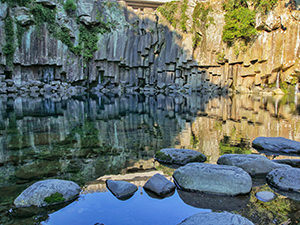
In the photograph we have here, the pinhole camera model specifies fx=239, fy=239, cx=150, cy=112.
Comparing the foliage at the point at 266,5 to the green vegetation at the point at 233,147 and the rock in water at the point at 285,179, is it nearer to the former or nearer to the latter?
the green vegetation at the point at 233,147

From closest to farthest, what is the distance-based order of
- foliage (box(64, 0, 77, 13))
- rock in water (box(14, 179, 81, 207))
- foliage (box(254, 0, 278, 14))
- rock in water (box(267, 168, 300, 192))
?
rock in water (box(14, 179, 81, 207))
rock in water (box(267, 168, 300, 192))
foliage (box(64, 0, 77, 13))
foliage (box(254, 0, 278, 14))

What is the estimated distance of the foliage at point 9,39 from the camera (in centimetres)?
2171

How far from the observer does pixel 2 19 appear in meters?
21.4

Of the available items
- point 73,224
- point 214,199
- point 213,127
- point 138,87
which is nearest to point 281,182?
point 214,199

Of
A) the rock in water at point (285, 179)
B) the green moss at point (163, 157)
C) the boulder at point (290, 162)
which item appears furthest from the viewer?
the green moss at point (163, 157)

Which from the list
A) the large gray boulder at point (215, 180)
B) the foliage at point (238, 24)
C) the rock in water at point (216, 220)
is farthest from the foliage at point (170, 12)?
the rock in water at point (216, 220)

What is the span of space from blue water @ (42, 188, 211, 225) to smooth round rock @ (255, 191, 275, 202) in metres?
0.74

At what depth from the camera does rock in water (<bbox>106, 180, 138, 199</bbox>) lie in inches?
115

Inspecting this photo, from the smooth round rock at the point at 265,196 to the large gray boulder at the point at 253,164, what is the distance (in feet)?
2.12

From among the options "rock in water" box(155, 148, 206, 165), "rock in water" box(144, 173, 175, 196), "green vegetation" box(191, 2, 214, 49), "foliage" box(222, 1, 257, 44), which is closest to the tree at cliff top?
"foliage" box(222, 1, 257, 44)

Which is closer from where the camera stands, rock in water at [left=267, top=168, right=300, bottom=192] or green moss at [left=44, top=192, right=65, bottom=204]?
green moss at [left=44, top=192, right=65, bottom=204]

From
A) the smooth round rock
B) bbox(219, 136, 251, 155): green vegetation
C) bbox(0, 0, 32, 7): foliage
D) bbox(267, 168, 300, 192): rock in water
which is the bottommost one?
bbox(219, 136, 251, 155): green vegetation

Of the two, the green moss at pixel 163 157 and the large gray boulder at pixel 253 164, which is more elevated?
the large gray boulder at pixel 253 164

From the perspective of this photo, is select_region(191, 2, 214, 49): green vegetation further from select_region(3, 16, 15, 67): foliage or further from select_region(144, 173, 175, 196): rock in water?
select_region(144, 173, 175, 196): rock in water
